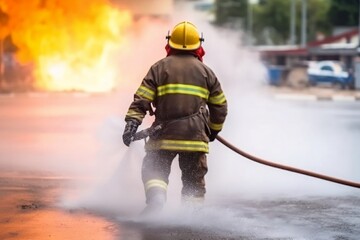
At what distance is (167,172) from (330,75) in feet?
117

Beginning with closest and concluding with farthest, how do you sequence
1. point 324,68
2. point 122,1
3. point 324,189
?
point 324,189, point 122,1, point 324,68

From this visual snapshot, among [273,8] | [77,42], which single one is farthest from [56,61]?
[273,8]

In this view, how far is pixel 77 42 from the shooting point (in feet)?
94.3

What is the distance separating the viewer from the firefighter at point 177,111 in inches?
262

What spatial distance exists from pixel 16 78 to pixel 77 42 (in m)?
11.5

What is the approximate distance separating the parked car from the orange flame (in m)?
12.9

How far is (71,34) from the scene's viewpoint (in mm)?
28219

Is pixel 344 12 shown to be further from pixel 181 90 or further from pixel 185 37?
pixel 181 90

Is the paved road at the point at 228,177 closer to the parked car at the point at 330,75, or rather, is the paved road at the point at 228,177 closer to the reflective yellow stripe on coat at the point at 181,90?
the reflective yellow stripe on coat at the point at 181,90

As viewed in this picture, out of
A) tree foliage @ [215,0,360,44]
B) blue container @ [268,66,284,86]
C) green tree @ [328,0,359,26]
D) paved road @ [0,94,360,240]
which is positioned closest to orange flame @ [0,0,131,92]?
paved road @ [0,94,360,240]

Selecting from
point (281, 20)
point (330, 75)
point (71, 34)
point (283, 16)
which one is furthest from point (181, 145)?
point (281, 20)

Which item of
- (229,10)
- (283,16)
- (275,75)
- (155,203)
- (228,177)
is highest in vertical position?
(229,10)

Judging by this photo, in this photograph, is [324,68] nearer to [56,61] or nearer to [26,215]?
[56,61]

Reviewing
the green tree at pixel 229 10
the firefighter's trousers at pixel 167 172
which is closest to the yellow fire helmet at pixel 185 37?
the firefighter's trousers at pixel 167 172
